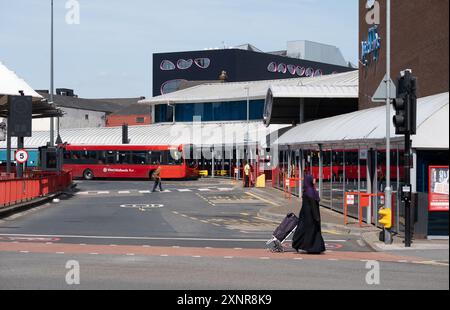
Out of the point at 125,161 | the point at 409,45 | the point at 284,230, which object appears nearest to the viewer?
the point at 284,230

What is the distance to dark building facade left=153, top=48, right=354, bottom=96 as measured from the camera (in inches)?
4759

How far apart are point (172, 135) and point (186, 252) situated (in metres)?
59.0

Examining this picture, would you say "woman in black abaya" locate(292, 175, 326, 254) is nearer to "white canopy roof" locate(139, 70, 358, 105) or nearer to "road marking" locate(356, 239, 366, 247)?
"road marking" locate(356, 239, 366, 247)

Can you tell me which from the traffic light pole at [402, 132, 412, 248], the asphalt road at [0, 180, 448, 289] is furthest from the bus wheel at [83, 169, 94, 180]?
the traffic light pole at [402, 132, 412, 248]

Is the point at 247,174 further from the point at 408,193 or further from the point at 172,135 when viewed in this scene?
the point at 408,193

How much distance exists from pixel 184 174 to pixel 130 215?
33038 mm

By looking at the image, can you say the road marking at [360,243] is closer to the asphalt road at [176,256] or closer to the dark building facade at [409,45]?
the asphalt road at [176,256]

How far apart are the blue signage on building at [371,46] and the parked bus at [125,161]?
27.8 meters

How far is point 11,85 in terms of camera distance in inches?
1256

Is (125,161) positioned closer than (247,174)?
No

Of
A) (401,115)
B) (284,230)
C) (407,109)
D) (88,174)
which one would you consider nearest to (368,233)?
(401,115)

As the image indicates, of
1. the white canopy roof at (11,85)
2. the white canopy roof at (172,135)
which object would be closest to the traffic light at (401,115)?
the white canopy roof at (11,85)

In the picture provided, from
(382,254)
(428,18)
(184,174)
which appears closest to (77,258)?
(382,254)
